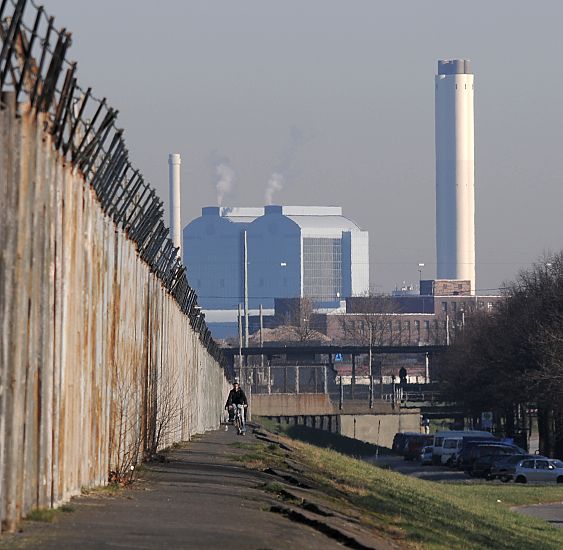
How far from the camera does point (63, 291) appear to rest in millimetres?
14594

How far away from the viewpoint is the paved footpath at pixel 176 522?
11.8 metres

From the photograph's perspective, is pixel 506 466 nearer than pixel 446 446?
Yes

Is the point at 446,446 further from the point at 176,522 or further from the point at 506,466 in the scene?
the point at 176,522

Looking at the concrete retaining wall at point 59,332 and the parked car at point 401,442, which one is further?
the parked car at point 401,442

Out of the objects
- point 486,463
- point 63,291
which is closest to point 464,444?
point 486,463

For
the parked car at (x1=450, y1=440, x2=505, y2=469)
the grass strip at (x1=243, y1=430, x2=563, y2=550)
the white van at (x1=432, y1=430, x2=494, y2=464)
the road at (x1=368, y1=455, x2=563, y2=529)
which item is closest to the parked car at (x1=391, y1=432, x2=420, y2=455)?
the road at (x1=368, y1=455, x2=563, y2=529)

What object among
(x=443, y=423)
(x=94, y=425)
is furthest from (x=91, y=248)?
(x=443, y=423)

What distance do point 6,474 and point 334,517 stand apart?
5.12 metres

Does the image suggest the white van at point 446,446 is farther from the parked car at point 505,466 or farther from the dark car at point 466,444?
the parked car at point 505,466

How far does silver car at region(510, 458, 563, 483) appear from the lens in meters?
55.1

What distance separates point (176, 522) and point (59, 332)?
2.07 m

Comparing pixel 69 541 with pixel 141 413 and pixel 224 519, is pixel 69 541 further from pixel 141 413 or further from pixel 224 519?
pixel 141 413

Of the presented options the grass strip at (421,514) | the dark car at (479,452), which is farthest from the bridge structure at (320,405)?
the grass strip at (421,514)

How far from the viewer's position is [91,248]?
54.7ft
